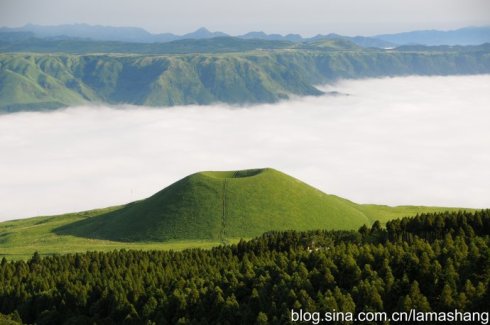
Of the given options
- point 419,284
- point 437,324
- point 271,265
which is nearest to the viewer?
point 437,324

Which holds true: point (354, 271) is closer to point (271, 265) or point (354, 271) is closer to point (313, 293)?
point (313, 293)

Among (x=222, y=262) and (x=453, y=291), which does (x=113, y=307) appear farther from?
(x=453, y=291)

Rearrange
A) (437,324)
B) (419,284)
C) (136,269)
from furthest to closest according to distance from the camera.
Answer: (136,269)
(419,284)
(437,324)

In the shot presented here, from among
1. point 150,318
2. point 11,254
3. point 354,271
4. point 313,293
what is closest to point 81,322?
point 150,318

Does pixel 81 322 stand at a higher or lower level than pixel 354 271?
lower

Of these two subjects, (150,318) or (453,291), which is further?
(150,318)

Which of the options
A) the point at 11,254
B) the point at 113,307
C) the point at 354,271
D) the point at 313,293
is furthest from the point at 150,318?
the point at 11,254
